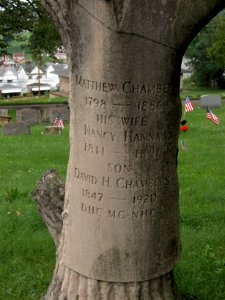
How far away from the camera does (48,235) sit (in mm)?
6105

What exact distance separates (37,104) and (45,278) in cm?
2612

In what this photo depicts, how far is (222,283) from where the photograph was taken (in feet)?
16.0

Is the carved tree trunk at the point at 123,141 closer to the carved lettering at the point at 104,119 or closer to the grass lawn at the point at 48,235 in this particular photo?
the carved lettering at the point at 104,119

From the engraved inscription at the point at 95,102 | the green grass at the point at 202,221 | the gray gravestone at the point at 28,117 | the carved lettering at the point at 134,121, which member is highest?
A: the engraved inscription at the point at 95,102

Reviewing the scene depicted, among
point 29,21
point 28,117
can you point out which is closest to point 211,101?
point 28,117

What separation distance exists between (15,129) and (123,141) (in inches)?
486

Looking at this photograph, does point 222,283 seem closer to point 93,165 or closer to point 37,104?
point 93,165

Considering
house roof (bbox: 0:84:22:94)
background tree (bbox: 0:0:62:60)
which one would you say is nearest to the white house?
house roof (bbox: 0:84:22:94)

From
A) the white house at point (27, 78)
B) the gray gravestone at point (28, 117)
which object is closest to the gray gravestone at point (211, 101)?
the gray gravestone at point (28, 117)

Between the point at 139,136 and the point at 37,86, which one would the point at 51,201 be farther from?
the point at 37,86

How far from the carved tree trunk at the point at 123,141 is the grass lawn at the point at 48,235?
1.26m

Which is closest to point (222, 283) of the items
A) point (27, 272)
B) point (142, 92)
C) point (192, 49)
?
point (27, 272)

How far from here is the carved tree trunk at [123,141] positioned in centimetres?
310

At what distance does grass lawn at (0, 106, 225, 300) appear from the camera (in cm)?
495
